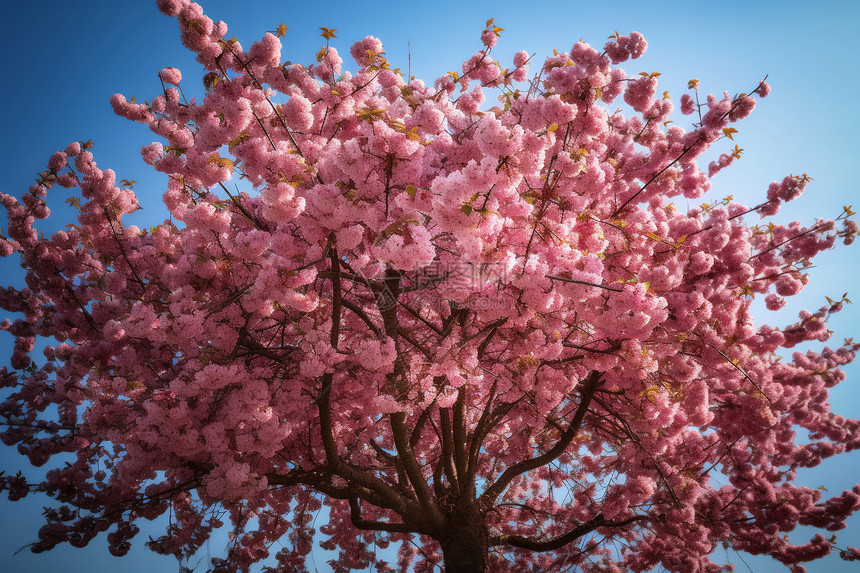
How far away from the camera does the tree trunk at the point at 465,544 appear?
510 cm

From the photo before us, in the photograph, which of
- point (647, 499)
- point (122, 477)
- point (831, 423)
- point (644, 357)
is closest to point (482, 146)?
point (644, 357)

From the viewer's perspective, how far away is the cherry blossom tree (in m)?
3.39

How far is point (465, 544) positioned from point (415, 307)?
334 centimetres

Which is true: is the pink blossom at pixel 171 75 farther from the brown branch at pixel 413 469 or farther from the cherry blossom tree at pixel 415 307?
the brown branch at pixel 413 469

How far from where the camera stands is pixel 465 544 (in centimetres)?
523

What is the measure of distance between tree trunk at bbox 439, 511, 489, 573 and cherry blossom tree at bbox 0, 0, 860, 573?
0.03m

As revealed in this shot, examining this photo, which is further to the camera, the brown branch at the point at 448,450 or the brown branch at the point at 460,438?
the brown branch at the point at 460,438

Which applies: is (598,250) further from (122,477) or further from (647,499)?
(122,477)

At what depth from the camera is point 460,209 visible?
2.78 meters

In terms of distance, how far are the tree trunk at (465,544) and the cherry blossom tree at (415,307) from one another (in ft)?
0.10

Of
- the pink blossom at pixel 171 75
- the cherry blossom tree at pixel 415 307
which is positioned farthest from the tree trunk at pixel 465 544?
the pink blossom at pixel 171 75

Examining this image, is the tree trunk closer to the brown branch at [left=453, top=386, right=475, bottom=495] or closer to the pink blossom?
the brown branch at [left=453, top=386, right=475, bottom=495]

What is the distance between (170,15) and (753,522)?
43.5 feet

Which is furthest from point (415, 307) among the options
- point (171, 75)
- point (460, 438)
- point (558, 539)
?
point (171, 75)
